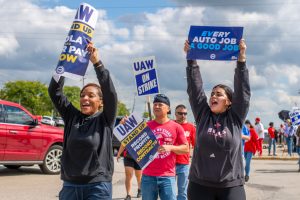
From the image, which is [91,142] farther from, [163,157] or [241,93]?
[163,157]

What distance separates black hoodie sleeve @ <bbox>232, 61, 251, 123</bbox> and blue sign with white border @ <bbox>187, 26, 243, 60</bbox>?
464mm

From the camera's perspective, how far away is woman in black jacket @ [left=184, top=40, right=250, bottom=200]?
13.4 ft

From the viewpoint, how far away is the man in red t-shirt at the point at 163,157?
5.71 meters

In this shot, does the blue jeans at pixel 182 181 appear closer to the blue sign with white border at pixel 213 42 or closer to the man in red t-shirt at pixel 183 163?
the man in red t-shirt at pixel 183 163

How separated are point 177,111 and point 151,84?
1242 mm

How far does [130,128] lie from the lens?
5.56 meters

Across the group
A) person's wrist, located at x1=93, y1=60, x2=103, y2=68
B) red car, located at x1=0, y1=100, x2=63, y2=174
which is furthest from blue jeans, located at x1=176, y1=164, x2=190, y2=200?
red car, located at x1=0, y1=100, x2=63, y2=174

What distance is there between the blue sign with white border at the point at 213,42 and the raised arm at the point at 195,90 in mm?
204

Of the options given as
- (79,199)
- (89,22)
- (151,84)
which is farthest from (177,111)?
(79,199)

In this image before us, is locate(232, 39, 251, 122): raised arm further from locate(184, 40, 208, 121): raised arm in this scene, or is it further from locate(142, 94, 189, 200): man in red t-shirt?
locate(142, 94, 189, 200): man in red t-shirt

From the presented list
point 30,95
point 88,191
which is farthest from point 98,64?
point 30,95

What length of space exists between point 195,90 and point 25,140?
867 cm

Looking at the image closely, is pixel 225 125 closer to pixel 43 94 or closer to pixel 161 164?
pixel 161 164

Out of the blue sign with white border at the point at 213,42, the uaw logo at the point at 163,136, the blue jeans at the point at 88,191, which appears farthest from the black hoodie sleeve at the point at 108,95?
the uaw logo at the point at 163,136
